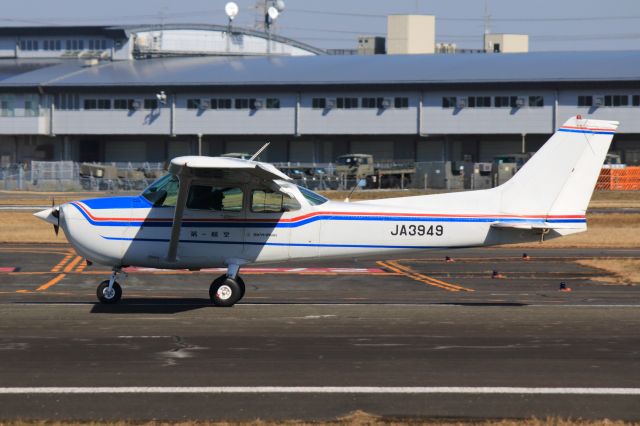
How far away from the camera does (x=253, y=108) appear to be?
78.8 metres

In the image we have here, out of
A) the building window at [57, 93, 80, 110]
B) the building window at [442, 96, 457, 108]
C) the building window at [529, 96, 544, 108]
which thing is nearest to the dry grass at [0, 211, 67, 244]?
the building window at [442, 96, 457, 108]

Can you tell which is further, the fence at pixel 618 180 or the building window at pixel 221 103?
the building window at pixel 221 103

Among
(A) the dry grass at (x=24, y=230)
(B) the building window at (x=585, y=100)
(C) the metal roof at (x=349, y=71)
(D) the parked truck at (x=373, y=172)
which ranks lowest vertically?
(A) the dry grass at (x=24, y=230)

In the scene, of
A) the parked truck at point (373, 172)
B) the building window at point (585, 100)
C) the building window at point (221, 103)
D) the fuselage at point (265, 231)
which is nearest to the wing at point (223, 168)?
the fuselage at point (265, 231)

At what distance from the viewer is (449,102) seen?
7488cm

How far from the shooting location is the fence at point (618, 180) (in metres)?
61.7

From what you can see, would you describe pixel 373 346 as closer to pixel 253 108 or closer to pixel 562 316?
pixel 562 316

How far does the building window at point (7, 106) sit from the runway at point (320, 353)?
6489 centimetres

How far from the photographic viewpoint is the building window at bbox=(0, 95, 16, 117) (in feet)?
270

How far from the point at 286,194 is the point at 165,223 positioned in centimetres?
200

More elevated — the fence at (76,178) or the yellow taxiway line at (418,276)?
the fence at (76,178)

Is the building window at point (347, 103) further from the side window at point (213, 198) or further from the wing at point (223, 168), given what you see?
the wing at point (223, 168)

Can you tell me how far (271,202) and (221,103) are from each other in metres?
63.7

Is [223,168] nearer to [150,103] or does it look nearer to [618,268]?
[618,268]
